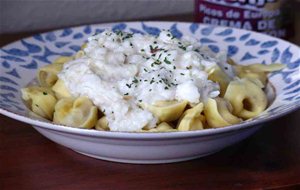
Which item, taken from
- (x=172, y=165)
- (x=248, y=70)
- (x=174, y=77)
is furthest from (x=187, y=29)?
(x=172, y=165)

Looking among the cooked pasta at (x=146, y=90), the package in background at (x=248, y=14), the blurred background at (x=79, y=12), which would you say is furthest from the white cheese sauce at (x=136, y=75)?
the blurred background at (x=79, y=12)

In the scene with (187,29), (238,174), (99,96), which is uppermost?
(187,29)

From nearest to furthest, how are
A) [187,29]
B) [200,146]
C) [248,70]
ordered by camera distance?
[200,146] → [248,70] → [187,29]

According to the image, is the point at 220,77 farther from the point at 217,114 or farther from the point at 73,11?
the point at 73,11

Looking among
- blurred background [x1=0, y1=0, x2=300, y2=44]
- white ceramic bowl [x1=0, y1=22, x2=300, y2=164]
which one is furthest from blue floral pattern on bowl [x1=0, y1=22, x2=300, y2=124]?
blurred background [x1=0, y1=0, x2=300, y2=44]

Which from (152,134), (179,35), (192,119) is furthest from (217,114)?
(179,35)

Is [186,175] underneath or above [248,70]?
underneath

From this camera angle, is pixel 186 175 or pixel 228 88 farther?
pixel 228 88

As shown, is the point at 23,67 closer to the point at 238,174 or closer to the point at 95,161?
the point at 95,161
